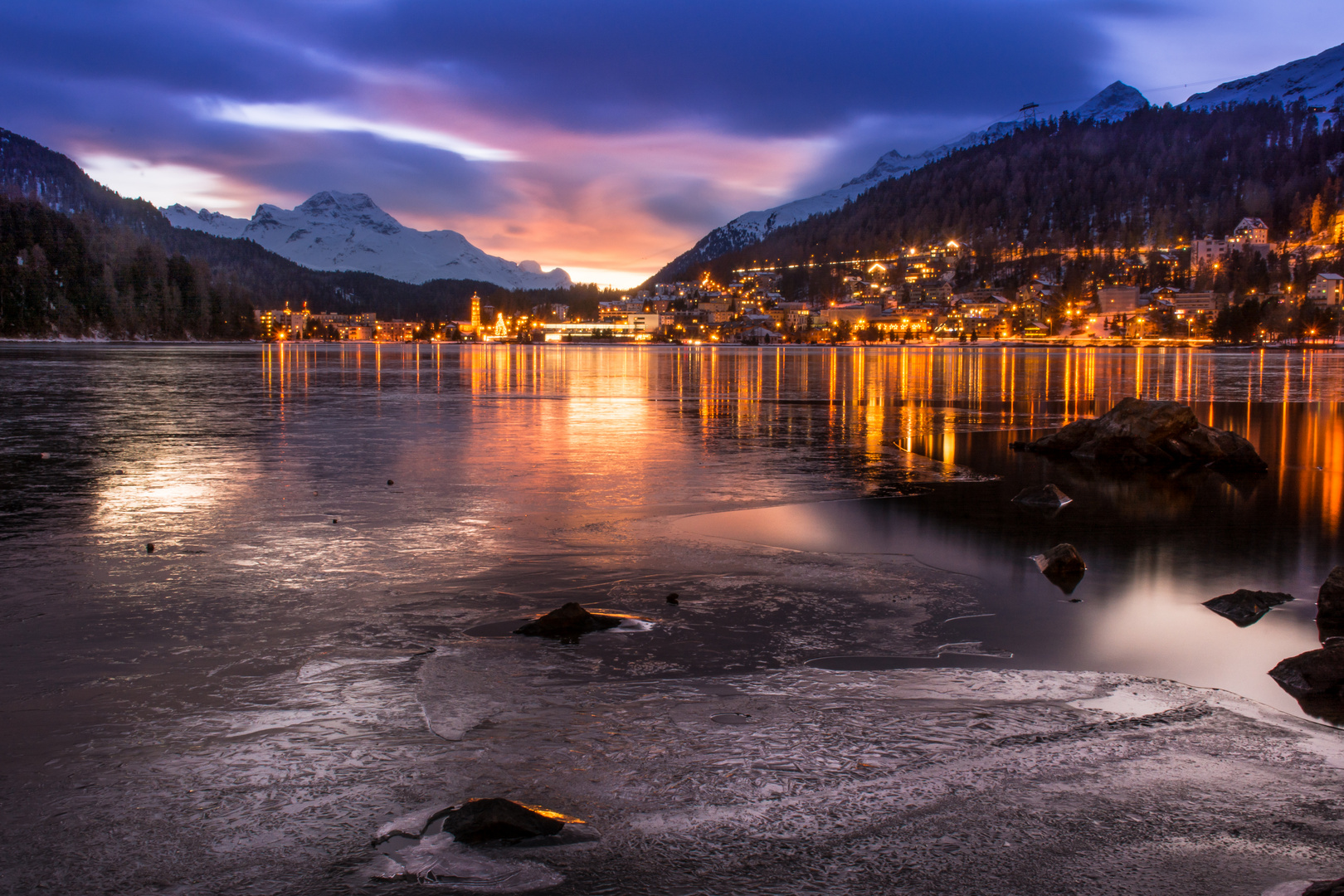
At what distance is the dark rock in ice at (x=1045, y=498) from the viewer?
11531 mm

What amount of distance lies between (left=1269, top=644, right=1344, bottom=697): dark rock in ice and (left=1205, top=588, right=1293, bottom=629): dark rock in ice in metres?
1.18

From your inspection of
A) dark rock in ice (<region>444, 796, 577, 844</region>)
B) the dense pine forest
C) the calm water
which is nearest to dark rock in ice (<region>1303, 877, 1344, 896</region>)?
the calm water

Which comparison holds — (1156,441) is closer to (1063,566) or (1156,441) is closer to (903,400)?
(1063,566)

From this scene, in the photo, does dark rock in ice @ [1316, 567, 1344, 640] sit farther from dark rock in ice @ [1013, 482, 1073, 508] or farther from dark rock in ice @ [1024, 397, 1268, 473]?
dark rock in ice @ [1024, 397, 1268, 473]

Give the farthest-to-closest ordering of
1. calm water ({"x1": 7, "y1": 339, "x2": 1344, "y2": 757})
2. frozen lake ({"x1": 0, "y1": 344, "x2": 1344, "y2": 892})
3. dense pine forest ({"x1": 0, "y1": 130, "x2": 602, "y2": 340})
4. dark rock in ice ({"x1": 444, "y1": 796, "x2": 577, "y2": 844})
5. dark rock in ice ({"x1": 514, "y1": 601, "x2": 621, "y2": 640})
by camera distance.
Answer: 1. dense pine forest ({"x1": 0, "y1": 130, "x2": 602, "y2": 340})
2. dark rock in ice ({"x1": 514, "y1": 601, "x2": 621, "y2": 640})
3. calm water ({"x1": 7, "y1": 339, "x2": 1344, "y2": 757})
4. frozen lake ({"x1": 0, "y1": 344, "x2": 1344, "y2": 892})
5. dark rock in ice ({"x1": 444, "y1": 796, "x2": 577, "y2": 844})

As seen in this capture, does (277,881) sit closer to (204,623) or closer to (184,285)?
(204,623)

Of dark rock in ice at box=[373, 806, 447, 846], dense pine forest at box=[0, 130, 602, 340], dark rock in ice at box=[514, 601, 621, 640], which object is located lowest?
dark rock in ice at box=[373, 806, 447, 846]

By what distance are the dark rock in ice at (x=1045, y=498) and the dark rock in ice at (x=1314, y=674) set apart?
5.98 metres

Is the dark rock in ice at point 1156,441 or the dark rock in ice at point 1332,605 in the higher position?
the dark rock in ice at point 1156,441

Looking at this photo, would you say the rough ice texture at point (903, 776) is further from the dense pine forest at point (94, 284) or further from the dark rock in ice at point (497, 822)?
the dense pine forest at point (94, 284)

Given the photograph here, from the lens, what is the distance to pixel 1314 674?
213 inches

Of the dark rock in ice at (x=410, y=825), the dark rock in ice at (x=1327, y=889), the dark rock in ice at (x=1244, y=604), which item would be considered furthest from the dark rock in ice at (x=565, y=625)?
the dark rock in ice at (x=1244, y=604)

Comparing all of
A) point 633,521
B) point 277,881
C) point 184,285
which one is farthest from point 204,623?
point 184,285

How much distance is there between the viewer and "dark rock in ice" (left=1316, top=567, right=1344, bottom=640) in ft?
21.8
